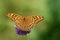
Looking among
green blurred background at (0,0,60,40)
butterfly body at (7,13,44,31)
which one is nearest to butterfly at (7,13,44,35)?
butterfly body at (7,13,44,31)

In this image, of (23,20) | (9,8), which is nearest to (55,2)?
(9,8)

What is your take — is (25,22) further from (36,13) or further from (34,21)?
(36,13)

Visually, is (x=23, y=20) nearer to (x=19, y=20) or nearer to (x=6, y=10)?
(x=19, y=20)

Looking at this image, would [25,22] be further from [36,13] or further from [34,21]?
[36,13]

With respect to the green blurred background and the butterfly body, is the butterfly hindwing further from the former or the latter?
the green blurred background

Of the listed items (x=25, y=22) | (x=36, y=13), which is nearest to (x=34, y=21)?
(x=25, y=22)

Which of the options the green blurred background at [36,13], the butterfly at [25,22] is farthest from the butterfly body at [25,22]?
the green blurred background at [36,13]

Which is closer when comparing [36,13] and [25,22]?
[25,22]

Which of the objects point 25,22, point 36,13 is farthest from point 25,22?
point 36,13
